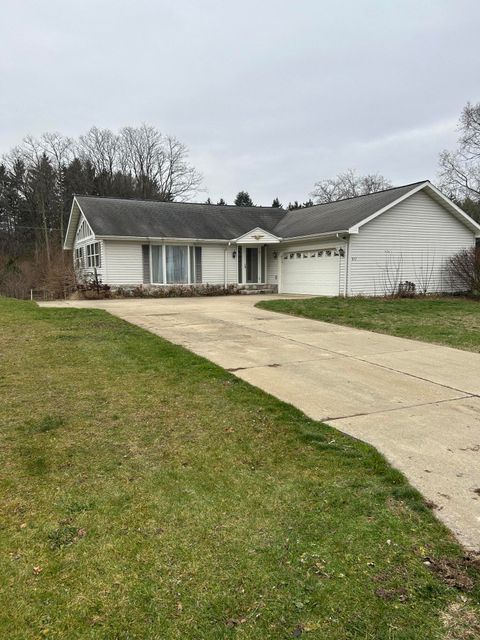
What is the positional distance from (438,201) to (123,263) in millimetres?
14223

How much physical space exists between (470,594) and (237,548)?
112 centimetres

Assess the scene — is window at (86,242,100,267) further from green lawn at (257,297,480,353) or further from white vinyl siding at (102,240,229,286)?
green lawn at (257,297,480,353)

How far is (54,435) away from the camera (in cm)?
378

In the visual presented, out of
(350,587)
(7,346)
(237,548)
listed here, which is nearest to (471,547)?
(350,587)

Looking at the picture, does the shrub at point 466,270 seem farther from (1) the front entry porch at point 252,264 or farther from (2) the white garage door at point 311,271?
(1) the front entry porch at point 252,264

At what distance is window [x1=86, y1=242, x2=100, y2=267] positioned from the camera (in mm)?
20844

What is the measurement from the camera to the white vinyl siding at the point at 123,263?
64.8ft

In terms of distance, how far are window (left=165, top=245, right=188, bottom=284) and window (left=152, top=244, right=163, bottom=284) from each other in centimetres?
33

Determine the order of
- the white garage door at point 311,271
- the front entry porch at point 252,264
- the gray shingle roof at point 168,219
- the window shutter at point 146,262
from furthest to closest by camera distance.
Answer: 1. the front entry porch at point 252,264
2. the window shutter at point 146,262
3. the gray shingle roof at point 168,219
4. the white garage door at point 311,271

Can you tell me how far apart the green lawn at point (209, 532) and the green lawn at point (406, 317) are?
589 cm

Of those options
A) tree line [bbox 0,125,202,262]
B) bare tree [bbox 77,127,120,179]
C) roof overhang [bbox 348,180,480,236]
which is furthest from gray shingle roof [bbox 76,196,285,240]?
bare tree [bbox 77,127,120,179]

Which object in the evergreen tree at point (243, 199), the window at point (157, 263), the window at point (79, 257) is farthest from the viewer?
the evergreen tree at point (243, 199)

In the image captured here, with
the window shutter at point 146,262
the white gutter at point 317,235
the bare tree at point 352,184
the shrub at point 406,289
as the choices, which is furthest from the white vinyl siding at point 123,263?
the bare tree at point 352,184

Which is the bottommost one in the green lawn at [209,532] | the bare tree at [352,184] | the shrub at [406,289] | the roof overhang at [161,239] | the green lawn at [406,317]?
the green lawn at [209,532]
